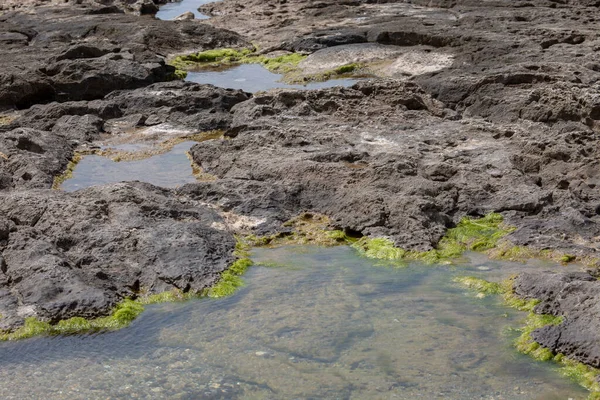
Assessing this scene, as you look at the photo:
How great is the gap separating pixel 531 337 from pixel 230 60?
2025 centimetres

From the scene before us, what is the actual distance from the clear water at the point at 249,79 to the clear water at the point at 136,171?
6590mm

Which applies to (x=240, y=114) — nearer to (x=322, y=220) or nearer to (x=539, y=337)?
(x=322, y=220)

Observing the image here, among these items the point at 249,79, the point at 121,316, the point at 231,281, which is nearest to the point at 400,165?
the point at 231,281

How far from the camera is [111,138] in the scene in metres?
17.4

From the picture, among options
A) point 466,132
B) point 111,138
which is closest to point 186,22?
point 111,138

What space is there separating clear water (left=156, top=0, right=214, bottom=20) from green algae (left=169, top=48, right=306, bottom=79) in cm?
1032

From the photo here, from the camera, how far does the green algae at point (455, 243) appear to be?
1079 cm

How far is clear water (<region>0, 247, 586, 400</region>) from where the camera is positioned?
775 centimetres

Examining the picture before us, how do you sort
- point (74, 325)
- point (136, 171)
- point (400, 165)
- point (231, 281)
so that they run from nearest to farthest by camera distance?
point (74, 325)
point (231, 281)
point (400, 165)
point (136, 171)

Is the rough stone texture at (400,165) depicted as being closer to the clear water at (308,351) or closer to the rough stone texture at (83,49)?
the clear water at (308,351)

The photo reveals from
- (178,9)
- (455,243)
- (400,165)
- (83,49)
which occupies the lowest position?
(455,243)

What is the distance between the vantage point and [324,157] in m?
13.8

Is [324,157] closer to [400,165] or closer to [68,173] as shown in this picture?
[400,165]

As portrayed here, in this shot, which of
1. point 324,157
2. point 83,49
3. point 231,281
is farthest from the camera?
point 83,49
